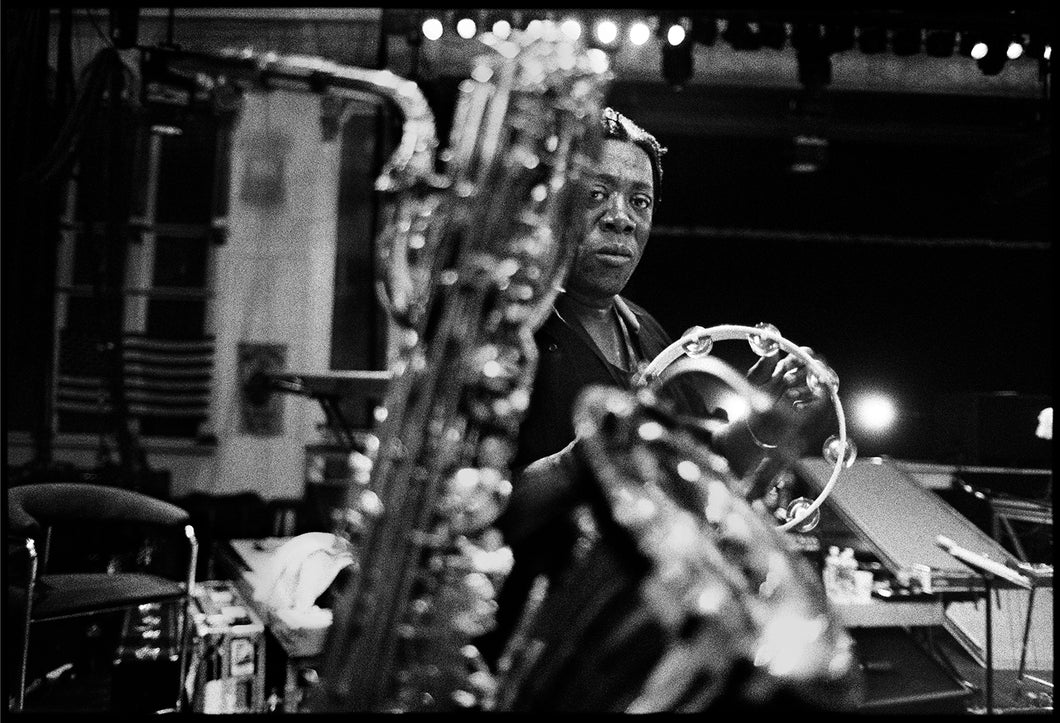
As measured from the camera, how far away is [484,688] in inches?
48.1

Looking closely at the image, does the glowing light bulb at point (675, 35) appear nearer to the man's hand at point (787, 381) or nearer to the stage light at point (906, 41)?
the stage light at point (906, 41)

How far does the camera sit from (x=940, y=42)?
646cm

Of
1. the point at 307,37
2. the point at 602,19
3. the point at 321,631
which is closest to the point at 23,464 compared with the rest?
the point at 307,37

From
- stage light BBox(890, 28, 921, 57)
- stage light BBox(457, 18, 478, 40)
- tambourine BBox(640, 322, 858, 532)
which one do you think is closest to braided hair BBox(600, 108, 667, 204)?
tambourine BBox(640, 322, 858, 532)

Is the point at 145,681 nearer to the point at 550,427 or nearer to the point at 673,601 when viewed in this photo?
the point at 550,427

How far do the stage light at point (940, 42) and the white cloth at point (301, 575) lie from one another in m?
5.66

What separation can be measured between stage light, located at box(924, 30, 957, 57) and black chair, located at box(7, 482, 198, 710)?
611 centimetres

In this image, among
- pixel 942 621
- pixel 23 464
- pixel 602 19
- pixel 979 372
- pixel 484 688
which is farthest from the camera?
pixel 979 372

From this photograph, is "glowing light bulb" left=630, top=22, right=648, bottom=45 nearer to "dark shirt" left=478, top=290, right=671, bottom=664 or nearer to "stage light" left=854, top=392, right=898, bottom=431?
"stage light" left=854, top=392, right=898, bottom=431

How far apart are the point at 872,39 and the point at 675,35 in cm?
145

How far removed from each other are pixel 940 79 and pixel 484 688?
862cm

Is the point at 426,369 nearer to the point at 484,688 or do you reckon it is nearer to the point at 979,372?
the point at 484,688

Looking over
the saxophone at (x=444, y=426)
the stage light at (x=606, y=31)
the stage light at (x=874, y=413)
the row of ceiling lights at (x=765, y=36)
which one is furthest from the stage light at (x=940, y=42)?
the saxophone at (x=444, y=426)

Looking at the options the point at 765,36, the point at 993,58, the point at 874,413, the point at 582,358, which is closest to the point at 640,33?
the point at 765,36
